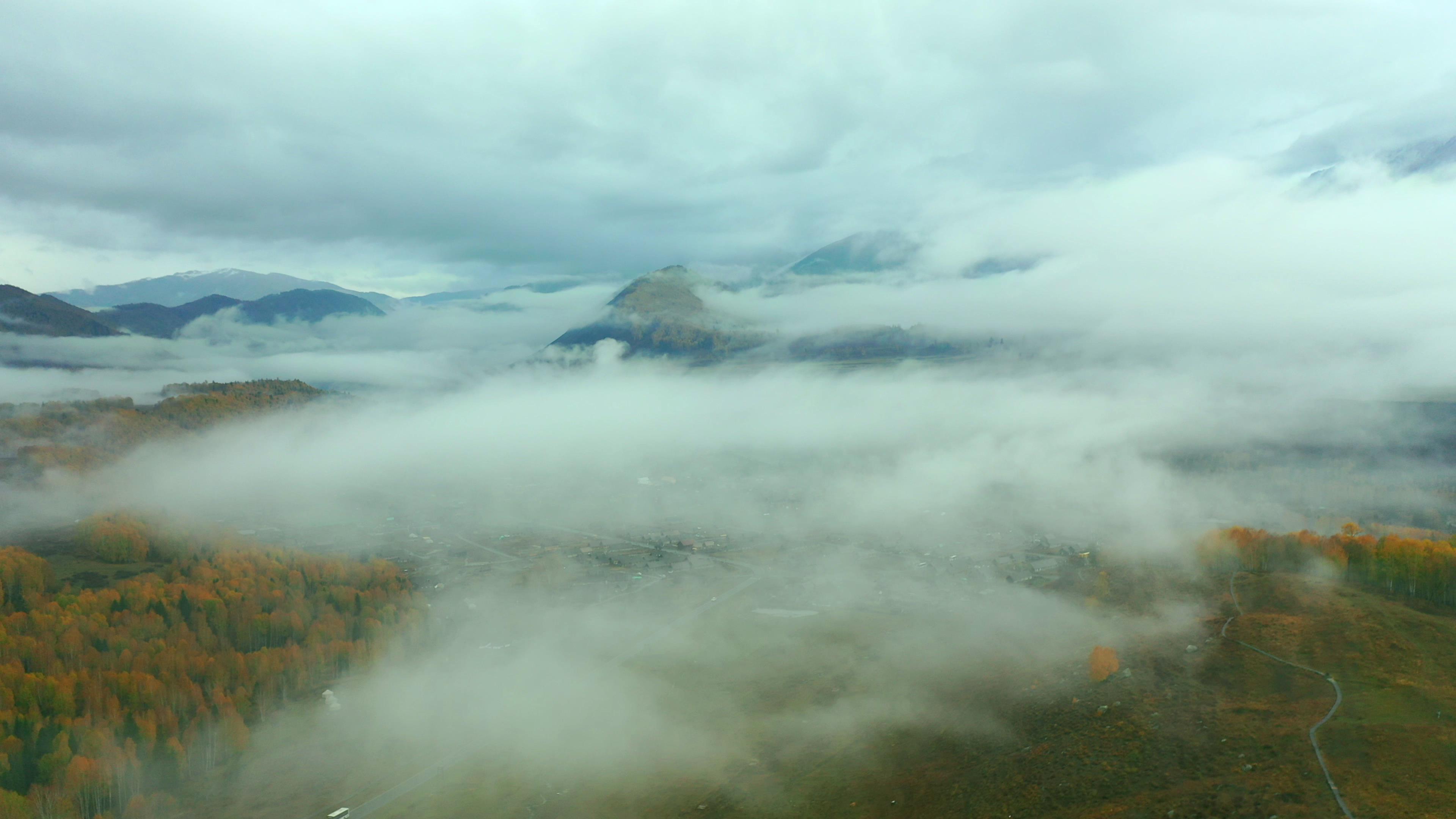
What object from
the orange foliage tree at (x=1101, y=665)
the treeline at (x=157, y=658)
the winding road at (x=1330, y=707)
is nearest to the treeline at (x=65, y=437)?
the treeline at (x=157, y=658)

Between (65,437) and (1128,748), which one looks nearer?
(1128,748)

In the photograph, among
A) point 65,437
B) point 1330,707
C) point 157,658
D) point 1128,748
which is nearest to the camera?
point 1128,748

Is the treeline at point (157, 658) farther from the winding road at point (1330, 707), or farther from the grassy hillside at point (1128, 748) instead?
the winding road at point (1330, 707)

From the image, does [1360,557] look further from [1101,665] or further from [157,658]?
[157,658]

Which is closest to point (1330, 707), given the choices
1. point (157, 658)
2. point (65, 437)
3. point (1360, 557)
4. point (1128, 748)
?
point (1128, 748)

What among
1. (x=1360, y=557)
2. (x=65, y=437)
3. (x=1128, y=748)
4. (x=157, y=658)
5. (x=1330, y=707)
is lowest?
(x=157, y=658)

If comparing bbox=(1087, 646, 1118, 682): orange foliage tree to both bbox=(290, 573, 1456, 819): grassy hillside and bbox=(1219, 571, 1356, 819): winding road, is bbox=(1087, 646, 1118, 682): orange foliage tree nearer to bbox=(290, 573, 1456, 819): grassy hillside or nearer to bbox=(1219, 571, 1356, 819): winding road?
bbox=(290, 573, 1456, 819): grassy hillside

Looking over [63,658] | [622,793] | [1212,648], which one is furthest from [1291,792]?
[63,658]
